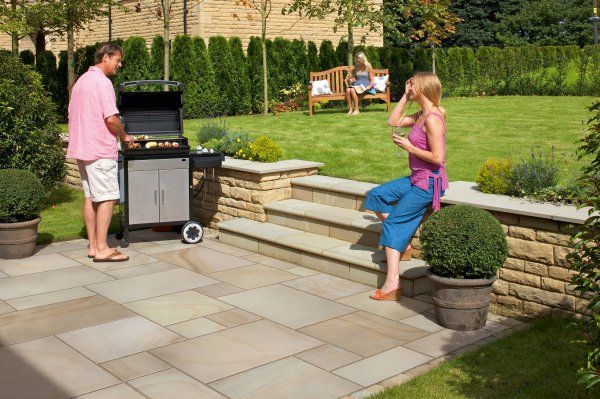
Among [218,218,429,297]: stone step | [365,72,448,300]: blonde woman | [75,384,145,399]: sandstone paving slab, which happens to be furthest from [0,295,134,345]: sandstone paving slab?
[365,72,448,300]: blonde woman

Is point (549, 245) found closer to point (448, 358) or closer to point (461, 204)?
point (461, 204)

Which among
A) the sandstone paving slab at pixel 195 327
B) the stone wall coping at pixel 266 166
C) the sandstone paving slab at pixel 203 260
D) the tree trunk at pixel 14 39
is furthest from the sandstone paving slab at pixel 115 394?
the tree trunk at pixel 14 39

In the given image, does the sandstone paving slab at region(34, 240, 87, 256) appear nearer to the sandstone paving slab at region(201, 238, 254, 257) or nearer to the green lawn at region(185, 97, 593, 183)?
the sandstone paving slab at region(201, 238, 254, 257)

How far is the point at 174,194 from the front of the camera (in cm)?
865

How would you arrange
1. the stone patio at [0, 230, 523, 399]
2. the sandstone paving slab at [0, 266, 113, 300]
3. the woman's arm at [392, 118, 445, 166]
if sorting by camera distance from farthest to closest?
1. the sandstone paving slab at [0, 266, 113, 300]
2. the woman's arm at [392, 118, 445, 166]
3. the stone patio at [0, 230, 523, 399]

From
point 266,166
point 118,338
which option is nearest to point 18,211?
point 266,166

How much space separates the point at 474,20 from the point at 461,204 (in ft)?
145

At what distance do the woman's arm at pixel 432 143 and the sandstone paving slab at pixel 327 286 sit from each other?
1.38m

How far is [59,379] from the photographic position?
4.95 meters

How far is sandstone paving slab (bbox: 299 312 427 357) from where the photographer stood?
218 inches

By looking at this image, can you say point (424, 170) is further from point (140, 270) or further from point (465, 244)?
point (140, 270)

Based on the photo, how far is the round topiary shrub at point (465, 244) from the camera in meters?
5.52

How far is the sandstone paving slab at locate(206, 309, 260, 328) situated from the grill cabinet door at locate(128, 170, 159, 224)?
2.57m

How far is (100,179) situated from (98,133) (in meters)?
0.46
